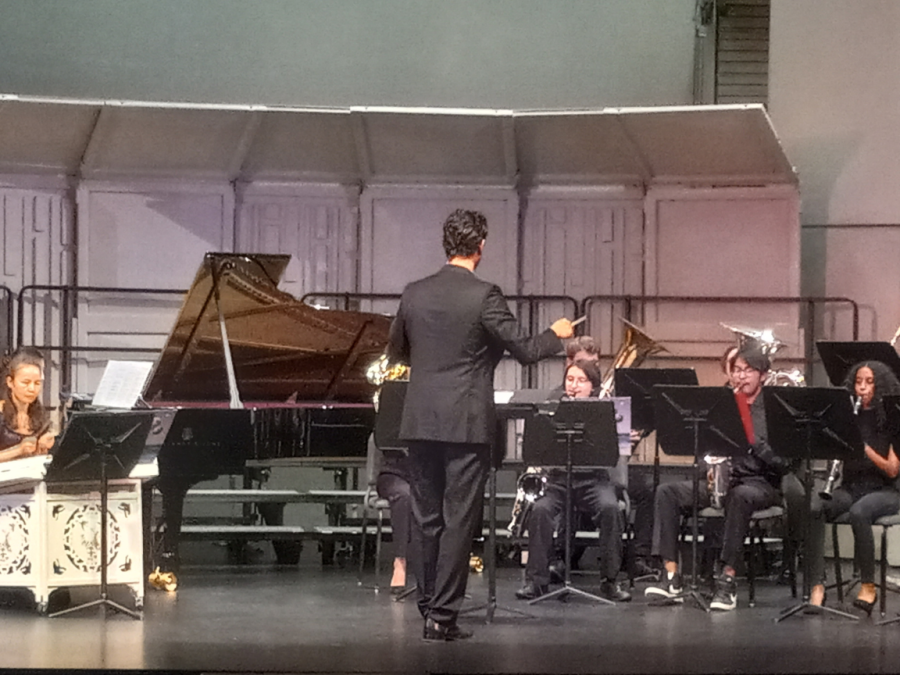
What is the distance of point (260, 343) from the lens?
23.6 ft

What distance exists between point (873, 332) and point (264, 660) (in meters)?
6.03

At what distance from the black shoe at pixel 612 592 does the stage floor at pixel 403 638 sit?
0.45ft

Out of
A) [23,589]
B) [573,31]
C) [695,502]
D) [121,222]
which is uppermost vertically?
[573,31]

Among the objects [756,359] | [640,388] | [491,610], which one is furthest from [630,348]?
[491,610]

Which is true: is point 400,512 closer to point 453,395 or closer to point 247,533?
point 247,533

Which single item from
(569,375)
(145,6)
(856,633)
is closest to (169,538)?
(569,375)

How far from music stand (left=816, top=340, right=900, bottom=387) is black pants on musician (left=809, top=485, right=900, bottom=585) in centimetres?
100

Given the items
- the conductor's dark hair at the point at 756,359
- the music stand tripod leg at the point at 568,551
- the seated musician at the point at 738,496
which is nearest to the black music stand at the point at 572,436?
the music stand tripod leg at the point at 568,551

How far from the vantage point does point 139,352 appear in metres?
9.49

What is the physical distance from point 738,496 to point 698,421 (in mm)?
511

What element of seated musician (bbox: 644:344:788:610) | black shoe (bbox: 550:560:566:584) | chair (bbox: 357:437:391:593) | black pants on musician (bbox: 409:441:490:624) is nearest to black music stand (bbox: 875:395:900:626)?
seated musician (bbox: 644:344:788:610)

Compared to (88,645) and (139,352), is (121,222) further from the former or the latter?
(88,645)

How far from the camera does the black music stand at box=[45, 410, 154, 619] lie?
5.55 metres

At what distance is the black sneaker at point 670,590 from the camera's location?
20.7 feet
